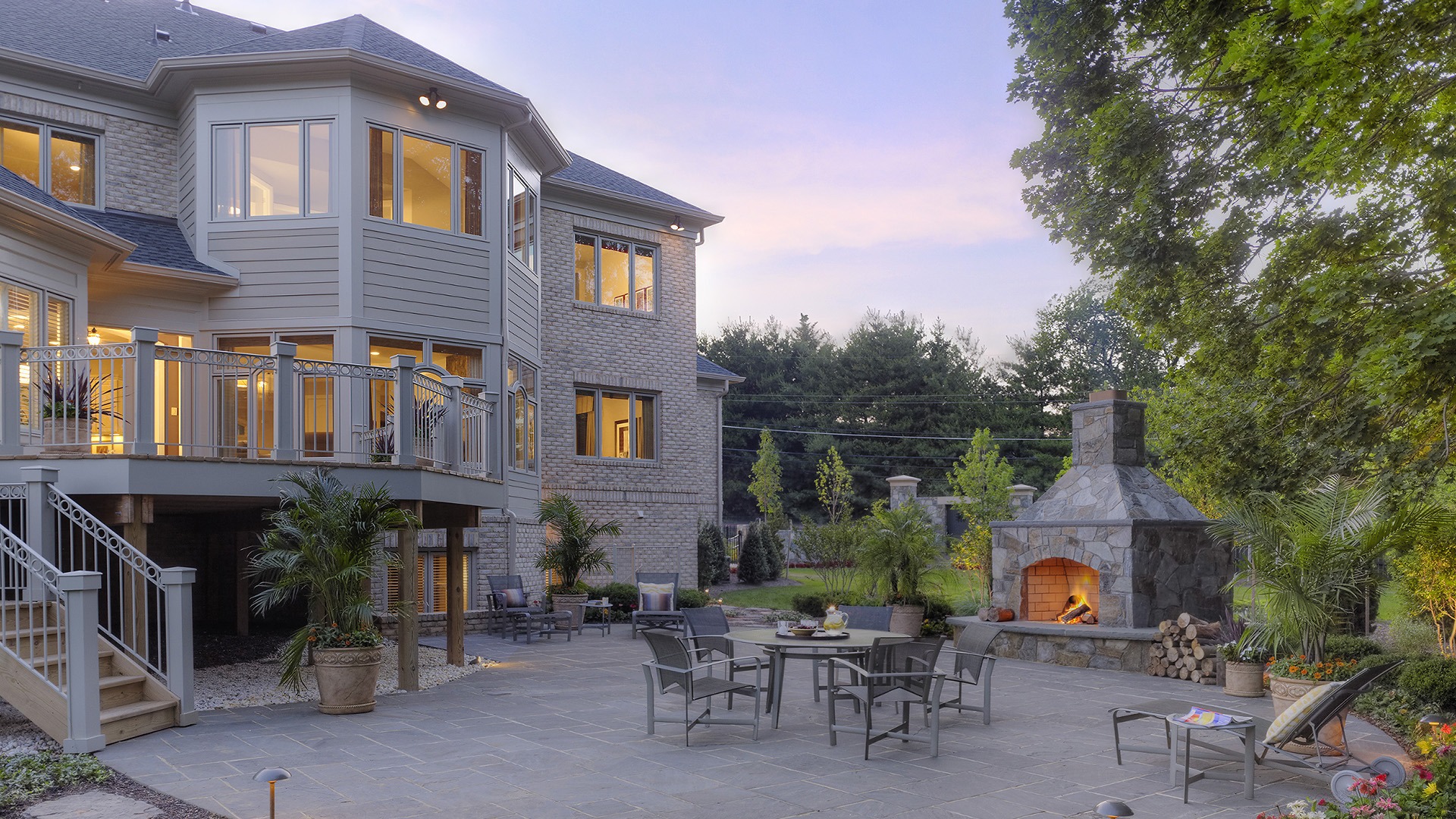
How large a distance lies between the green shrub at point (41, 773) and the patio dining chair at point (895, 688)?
16.8ft

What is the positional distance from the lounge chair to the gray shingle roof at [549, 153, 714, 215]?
1449cm

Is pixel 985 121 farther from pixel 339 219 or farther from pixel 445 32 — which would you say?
pixel 445 32

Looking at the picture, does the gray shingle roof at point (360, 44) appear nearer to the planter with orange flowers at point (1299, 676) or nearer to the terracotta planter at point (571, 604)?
the terracotta planter at point (571, 604)

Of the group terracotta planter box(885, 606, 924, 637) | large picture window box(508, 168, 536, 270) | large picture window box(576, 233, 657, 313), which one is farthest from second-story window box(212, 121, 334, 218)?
terracotta planter box(885, 606, 924, 637)

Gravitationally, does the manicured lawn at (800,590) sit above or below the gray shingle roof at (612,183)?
below

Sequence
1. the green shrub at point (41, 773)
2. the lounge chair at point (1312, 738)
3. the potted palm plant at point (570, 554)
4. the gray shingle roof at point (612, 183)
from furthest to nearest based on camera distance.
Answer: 1. the gray shingle roof at point (612, 183)
2. the potted palm plant at point (570, 554)
3. the green shrub at point (41, 773)
4. the lounge chair at point (1312, 738)

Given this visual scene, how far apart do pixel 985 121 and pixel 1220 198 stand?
6687 mm

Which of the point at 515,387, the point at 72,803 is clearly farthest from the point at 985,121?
the point at 72,803

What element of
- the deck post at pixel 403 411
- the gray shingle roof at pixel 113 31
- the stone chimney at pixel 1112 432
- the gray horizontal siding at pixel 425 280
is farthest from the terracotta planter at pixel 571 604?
the gray shingle roof at pixel 113 31

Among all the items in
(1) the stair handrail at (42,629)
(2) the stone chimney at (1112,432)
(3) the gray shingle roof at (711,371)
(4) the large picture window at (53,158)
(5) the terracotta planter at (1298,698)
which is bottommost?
(5) the terracotta planter at (1298,698)

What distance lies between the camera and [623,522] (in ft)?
64.8

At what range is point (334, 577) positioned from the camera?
900 cm

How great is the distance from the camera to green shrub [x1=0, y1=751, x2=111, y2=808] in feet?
21.0

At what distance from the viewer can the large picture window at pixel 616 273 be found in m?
19.5
